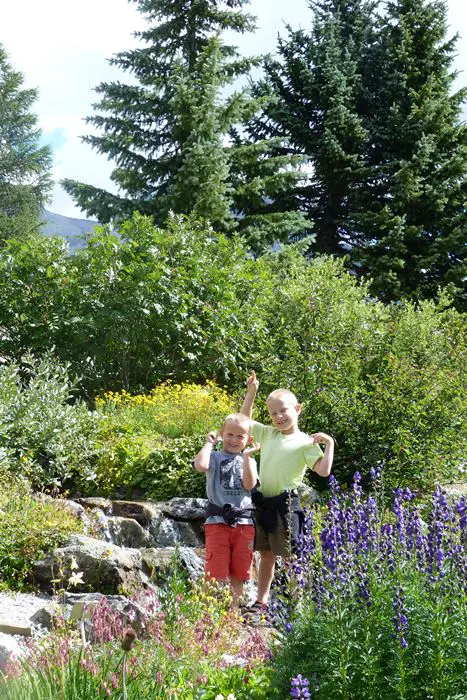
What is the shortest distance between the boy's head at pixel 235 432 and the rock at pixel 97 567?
1138 millimetres

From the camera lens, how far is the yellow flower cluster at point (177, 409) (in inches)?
330

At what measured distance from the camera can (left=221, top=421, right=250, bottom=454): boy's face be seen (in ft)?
15.9

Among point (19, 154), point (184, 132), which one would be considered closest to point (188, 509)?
point (184, 132)

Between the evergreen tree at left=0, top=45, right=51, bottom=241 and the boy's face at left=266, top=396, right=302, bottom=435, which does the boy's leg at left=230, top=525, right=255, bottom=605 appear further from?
the evergreen tree at left=0, top=45, right=51, bottom=241

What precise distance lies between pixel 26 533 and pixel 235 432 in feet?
6.01

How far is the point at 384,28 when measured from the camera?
21.6 metres

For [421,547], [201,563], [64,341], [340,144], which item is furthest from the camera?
[340,144]

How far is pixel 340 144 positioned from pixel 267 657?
60.9ft

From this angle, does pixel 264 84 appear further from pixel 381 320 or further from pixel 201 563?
pixel 201 563

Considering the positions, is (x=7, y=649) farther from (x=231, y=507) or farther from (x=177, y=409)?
(x=177, y=409)

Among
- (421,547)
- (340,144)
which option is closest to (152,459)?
(421,547)

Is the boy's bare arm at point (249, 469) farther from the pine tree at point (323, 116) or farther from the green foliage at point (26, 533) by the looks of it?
the pine tree at point (323, 116)

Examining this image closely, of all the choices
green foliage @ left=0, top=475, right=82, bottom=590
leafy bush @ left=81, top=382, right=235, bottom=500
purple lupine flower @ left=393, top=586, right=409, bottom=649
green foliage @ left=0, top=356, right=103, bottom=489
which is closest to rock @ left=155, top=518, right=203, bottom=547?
leafy bush @ left=81, top=382, right=235, bottom=500

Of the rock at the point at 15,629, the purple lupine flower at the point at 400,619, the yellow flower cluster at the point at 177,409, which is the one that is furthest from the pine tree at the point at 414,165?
the purple lupine flower at the point at 400,619
